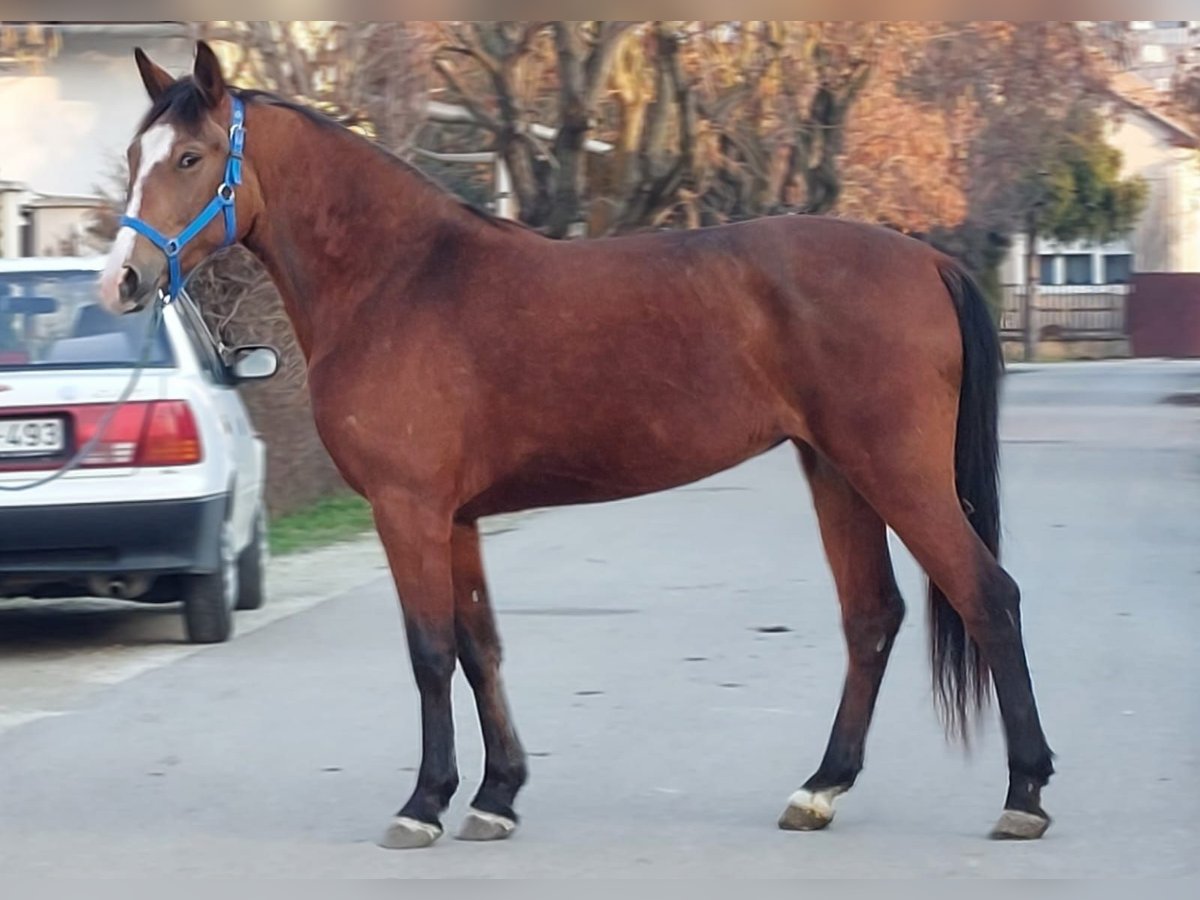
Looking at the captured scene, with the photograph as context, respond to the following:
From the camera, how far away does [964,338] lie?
6125mm

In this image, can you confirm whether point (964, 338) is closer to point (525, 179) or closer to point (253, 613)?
point (253, 613)

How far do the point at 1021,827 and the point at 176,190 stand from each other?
3.07 meters

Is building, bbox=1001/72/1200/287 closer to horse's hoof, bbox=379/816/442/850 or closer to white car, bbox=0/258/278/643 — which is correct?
white car, bbox=0/258/278/643

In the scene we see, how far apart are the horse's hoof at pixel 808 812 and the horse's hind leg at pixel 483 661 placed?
2.65 feet

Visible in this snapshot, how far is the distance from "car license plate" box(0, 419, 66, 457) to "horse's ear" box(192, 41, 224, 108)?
133 inches

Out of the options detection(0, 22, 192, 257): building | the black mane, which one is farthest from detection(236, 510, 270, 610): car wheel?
detection(0, 22, 192, 257): building

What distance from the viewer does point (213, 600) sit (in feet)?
31.6

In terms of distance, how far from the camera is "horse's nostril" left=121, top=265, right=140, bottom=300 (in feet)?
19.4

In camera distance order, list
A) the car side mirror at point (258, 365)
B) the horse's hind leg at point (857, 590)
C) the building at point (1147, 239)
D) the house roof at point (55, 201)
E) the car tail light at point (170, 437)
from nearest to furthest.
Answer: the horse's hind leg at point (857, 590) → the car tail light at point (170, 437) → the car side mirror at point (258, 365) → the house roof at point (55, 201) → the building at point (1147, 239)

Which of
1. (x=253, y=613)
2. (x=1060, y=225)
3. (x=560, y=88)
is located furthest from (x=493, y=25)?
(x=1060, y=225)

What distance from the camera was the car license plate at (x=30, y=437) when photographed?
9.06 meters

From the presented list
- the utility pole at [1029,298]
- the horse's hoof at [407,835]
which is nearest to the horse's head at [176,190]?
the horse's hoof at [407,835]

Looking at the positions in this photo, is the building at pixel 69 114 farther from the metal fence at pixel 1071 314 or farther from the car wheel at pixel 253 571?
the metal fence at pixel 1071 314

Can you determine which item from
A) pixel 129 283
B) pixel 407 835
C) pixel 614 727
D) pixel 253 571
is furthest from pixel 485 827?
pixel 253 571
